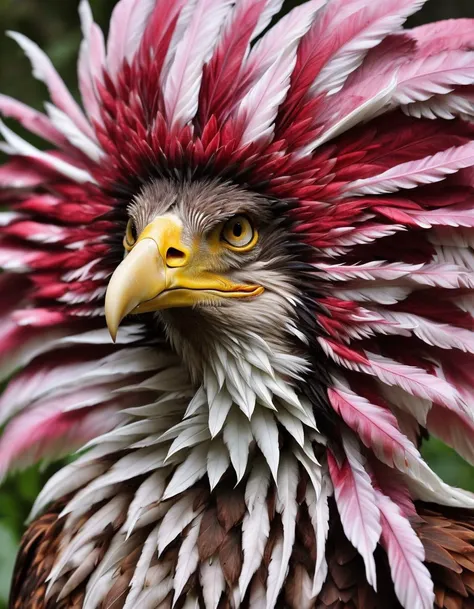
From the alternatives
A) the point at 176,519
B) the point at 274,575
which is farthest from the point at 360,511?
the point at 176,519

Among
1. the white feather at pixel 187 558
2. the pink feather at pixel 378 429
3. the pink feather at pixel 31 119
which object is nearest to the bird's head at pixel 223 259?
the pink feather at pixel 378 429

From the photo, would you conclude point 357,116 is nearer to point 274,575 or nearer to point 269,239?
point 269,239

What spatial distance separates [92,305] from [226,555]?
1.30 feet

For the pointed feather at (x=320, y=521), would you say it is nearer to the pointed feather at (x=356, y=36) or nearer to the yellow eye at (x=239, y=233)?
the yellow eye at (x=239, y=233)

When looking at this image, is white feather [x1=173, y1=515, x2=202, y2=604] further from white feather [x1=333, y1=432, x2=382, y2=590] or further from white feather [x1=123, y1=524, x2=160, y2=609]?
white feather [x1=333, y1=432, x2=382, y2=590]

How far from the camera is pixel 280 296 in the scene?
1.07 meters

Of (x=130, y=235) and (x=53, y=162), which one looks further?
(x=53, y=162)

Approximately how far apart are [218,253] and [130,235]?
13cm

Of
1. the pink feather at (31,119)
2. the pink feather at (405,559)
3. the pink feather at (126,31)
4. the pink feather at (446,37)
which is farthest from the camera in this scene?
the pink feather at (31,119)

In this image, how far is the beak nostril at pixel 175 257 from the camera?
1041 millimetres

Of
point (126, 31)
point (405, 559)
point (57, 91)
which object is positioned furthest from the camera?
point (57, 91)

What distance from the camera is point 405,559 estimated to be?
0.99 m

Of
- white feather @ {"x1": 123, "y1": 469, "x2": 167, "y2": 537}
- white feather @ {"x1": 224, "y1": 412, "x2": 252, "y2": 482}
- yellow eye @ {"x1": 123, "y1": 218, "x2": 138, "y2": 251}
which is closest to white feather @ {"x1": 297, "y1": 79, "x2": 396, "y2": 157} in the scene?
yellow eye @ {"x1": 123, "y1": 218, "x2": 138, "y2": 251}

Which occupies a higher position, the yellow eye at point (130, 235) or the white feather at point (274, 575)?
the yellow eye at point (130, 235)
